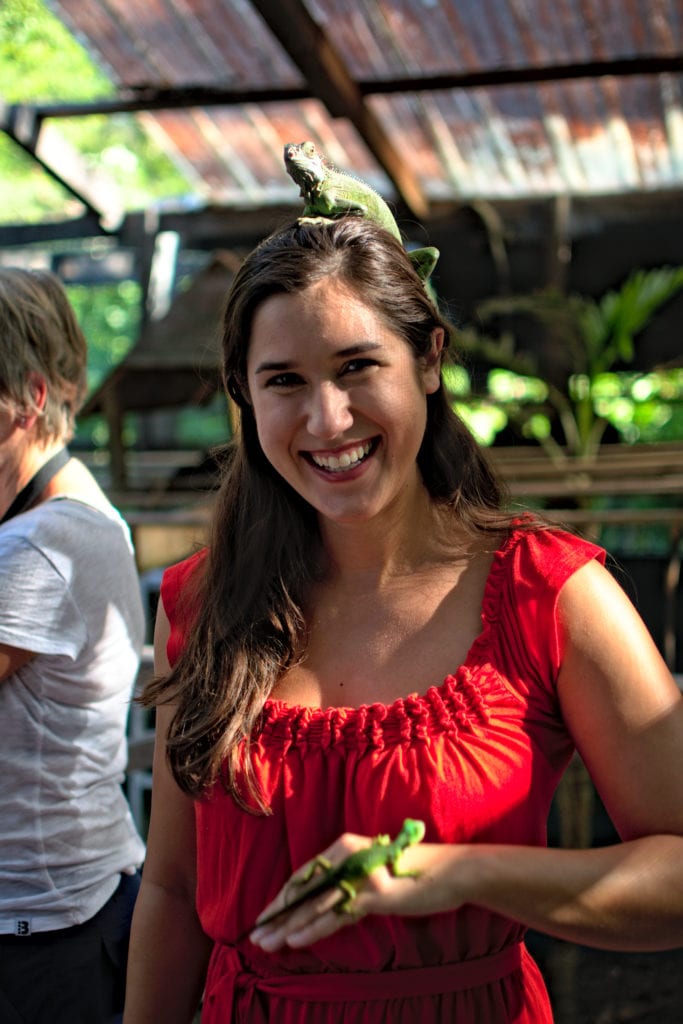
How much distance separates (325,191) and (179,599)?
652mm

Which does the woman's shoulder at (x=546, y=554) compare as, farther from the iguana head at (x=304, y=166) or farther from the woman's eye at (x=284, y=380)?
the iguana head at (x=304, y=166)

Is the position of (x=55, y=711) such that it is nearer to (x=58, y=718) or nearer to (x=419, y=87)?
(x=58, y=718)

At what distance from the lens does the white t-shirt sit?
180 cm

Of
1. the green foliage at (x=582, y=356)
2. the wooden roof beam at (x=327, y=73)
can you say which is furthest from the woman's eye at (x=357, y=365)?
the green foliage at (x=582, y=356)

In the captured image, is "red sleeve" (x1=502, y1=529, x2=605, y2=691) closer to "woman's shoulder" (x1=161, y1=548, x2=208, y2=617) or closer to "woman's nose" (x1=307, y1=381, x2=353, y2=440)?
"woman's nose" (x1=307, y1=381, x2=353, y2=440)

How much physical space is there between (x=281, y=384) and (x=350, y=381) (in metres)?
0.10

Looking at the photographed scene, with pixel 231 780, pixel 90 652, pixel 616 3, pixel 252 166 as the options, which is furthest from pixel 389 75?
pixel 231 780

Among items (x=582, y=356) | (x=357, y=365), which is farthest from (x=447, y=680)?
(x=582, y=356)

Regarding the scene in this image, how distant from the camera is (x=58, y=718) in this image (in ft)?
6.07

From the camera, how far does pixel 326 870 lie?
1.19 metres

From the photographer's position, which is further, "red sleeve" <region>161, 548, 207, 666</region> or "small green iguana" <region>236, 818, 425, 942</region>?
"red sleeve" <region>161, 548, 207, 666</region>

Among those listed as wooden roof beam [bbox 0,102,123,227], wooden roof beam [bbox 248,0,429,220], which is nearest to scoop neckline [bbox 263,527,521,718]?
wooden roof beam [bbox 248,0,429,220]

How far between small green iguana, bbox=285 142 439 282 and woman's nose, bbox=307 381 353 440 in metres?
0.29

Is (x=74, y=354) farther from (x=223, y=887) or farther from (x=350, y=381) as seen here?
(x=223, y=887)
